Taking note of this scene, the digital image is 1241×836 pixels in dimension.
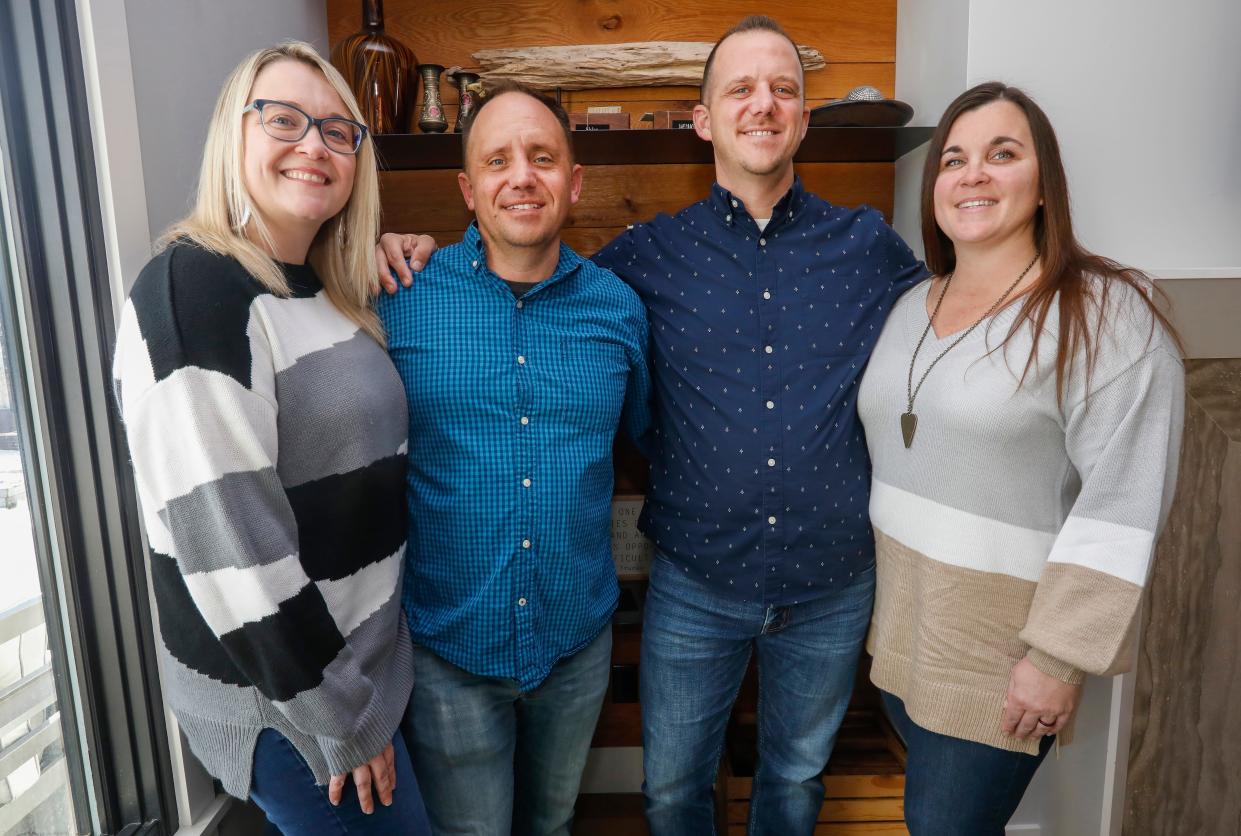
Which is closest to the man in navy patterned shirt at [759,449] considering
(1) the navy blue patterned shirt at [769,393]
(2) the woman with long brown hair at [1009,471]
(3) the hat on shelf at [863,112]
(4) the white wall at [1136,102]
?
(1) the navy blue patterned shirt at [769,393]

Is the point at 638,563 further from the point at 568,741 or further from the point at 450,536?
the point at 450,536

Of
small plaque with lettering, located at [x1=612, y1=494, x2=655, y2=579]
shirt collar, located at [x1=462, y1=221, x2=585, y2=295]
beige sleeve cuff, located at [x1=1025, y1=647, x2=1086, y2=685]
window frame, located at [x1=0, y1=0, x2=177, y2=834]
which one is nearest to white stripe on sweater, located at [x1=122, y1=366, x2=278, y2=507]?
window frame, located at [x1=0, y1=0, x2=177, y2=834]

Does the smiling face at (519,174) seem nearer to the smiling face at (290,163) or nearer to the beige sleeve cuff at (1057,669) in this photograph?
the smiling face at (290,163)

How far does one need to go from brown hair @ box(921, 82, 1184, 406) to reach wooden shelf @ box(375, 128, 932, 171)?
0.76m

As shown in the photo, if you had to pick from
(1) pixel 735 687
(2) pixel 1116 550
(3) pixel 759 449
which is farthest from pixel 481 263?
(2) pixel 1116 550

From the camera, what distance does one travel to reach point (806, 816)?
1.59 meters

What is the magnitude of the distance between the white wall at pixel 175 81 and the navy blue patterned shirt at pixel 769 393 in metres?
0.94

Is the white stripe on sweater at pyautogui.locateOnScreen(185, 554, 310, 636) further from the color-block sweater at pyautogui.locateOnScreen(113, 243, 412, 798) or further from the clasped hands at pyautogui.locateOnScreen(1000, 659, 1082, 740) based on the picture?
the clasped hands at pyautogui.locateOnScreen(1000, 659, 1082, 740)

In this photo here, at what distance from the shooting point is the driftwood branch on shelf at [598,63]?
→ 2.14 m

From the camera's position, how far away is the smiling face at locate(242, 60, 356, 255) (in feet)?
3.47

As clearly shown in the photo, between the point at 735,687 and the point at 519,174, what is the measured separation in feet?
3.80

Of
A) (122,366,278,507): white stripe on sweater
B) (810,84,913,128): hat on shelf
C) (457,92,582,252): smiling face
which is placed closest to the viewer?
(122,366,278,507): white stripe on sweater

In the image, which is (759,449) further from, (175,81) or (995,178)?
(175,81)

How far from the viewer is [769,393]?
1446mm
